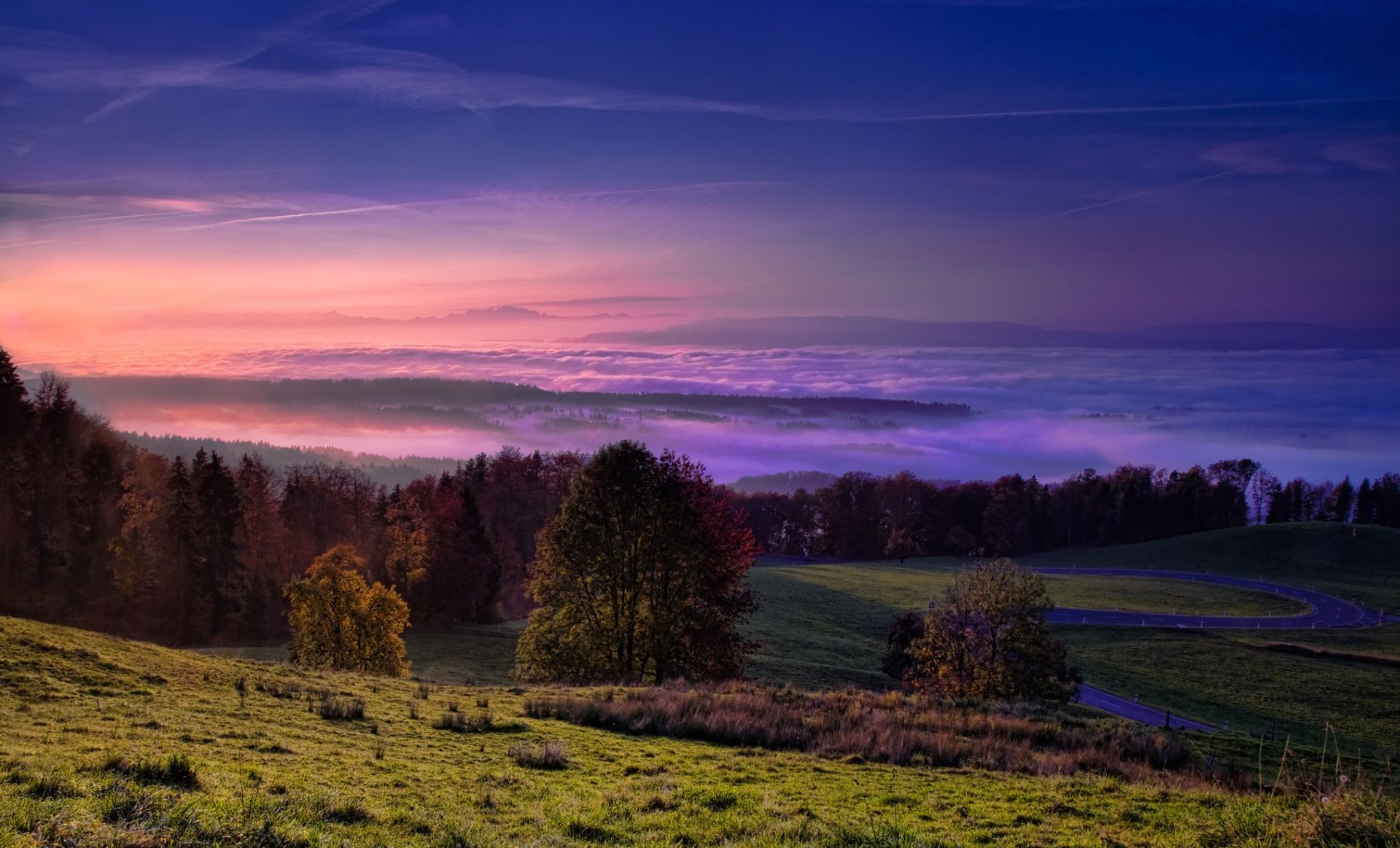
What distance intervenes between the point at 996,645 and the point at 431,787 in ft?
128

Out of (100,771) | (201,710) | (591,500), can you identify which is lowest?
(201,710)

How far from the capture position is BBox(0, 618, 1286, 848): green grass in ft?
31.7

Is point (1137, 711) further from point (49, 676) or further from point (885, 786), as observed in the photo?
point (49, 676)

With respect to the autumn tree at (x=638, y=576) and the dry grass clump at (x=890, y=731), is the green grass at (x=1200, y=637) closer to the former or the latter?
the autumn tree at (x=638, y=576)

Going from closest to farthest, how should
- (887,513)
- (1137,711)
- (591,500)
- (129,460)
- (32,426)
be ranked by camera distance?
(591,500) → (1137,711) → (32,426) → (129,460) → (887,513)

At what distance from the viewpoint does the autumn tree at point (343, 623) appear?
43781mm

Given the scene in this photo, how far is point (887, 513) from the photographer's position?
486 feet

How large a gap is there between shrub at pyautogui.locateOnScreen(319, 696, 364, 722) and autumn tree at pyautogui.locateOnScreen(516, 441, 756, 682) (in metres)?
18.0

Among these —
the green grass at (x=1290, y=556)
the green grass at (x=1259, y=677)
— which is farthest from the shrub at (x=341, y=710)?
the green grass at (x=1290, y=556)

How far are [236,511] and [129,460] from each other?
16192 mm

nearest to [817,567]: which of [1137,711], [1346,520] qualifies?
[1137,711]

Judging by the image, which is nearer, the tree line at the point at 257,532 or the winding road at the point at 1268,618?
the tree line at the point at 257,532

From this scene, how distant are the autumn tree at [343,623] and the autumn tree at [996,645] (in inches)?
1245

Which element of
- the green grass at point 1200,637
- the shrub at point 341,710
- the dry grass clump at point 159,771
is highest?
the dry grass clump at point 159,771
